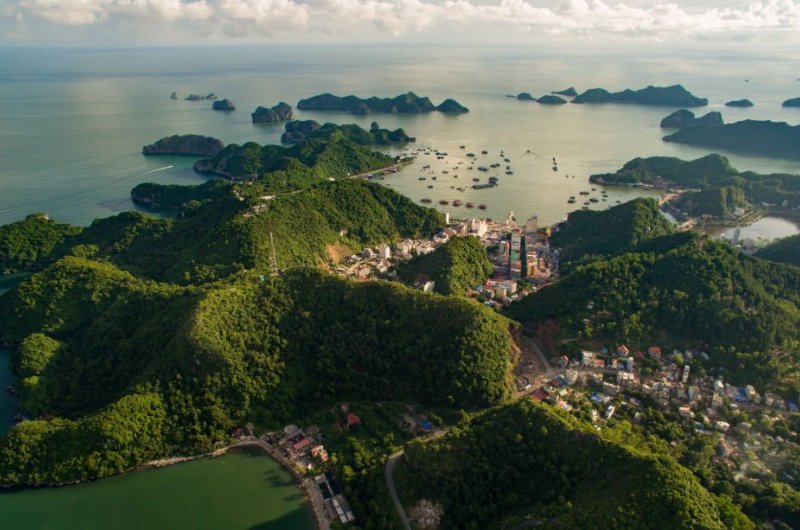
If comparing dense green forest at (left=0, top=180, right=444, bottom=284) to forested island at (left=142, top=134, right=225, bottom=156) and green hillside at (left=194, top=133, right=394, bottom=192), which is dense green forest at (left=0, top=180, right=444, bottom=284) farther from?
forested island at (left=142, top=134, right=225, bottom=156)

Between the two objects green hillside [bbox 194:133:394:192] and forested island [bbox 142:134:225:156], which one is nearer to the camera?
green hillside [bbox 194:133:394:192]

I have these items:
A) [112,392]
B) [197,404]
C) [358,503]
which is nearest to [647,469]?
[358,503]

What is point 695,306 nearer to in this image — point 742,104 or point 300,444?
point 300,444

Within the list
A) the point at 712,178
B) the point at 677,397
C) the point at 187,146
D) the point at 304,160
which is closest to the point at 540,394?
the point at 677,397

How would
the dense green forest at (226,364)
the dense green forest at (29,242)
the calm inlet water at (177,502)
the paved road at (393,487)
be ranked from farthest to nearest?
the dense green forest at (29,242) < the dense green forest at (226,364) < the calm inlet water at (177,502) < the paved road at (393,487)

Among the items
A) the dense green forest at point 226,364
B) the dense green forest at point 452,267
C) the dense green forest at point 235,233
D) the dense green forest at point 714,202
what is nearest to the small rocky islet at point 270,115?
the dense green forest at point 235,233

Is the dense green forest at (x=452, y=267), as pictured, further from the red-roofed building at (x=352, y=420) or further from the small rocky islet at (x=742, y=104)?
the small rocky islet at (x=742, y=104)

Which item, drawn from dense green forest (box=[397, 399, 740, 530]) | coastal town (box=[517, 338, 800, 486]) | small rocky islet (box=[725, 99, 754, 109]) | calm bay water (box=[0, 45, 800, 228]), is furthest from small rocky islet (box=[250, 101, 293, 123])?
small rocky islet (box=[725, 99, 754, 109])
